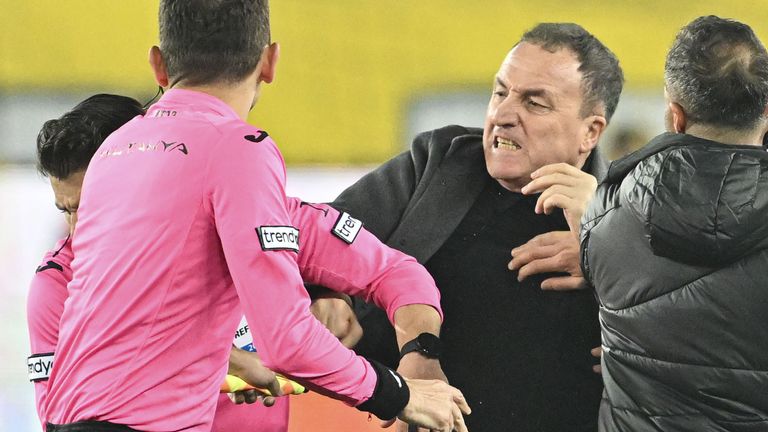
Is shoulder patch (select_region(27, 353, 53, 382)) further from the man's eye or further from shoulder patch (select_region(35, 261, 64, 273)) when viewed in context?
the man's eye

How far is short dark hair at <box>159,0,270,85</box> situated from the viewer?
1.84 metres

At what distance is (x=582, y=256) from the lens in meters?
1.99

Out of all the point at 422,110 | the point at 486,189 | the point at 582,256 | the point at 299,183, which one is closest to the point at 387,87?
the point at 422,110

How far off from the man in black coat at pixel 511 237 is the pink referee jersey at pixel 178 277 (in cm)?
76

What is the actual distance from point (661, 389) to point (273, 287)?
0.68 metres

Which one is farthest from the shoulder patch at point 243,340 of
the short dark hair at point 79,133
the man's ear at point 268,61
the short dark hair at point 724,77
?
the short dark hair at point 724,77

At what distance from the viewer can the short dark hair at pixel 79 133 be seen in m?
2.12

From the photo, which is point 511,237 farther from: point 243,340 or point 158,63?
point 158,63

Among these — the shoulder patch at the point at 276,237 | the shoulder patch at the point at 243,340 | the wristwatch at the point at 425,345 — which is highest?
the shoulder patch at the point at 276,237

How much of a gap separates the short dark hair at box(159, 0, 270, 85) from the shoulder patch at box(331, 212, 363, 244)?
466 mm

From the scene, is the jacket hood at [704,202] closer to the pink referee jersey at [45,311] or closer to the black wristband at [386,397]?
the black wristband at [386,397]

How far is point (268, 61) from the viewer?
1902 mm

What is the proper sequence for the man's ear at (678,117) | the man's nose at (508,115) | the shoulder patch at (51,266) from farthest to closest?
the man's nose at (508,115) < the shoulder patch at (51,266) < the man's ear at (678,117)

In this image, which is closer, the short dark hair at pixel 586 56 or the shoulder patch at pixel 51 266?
the shoulder patch at pixel 51 266
